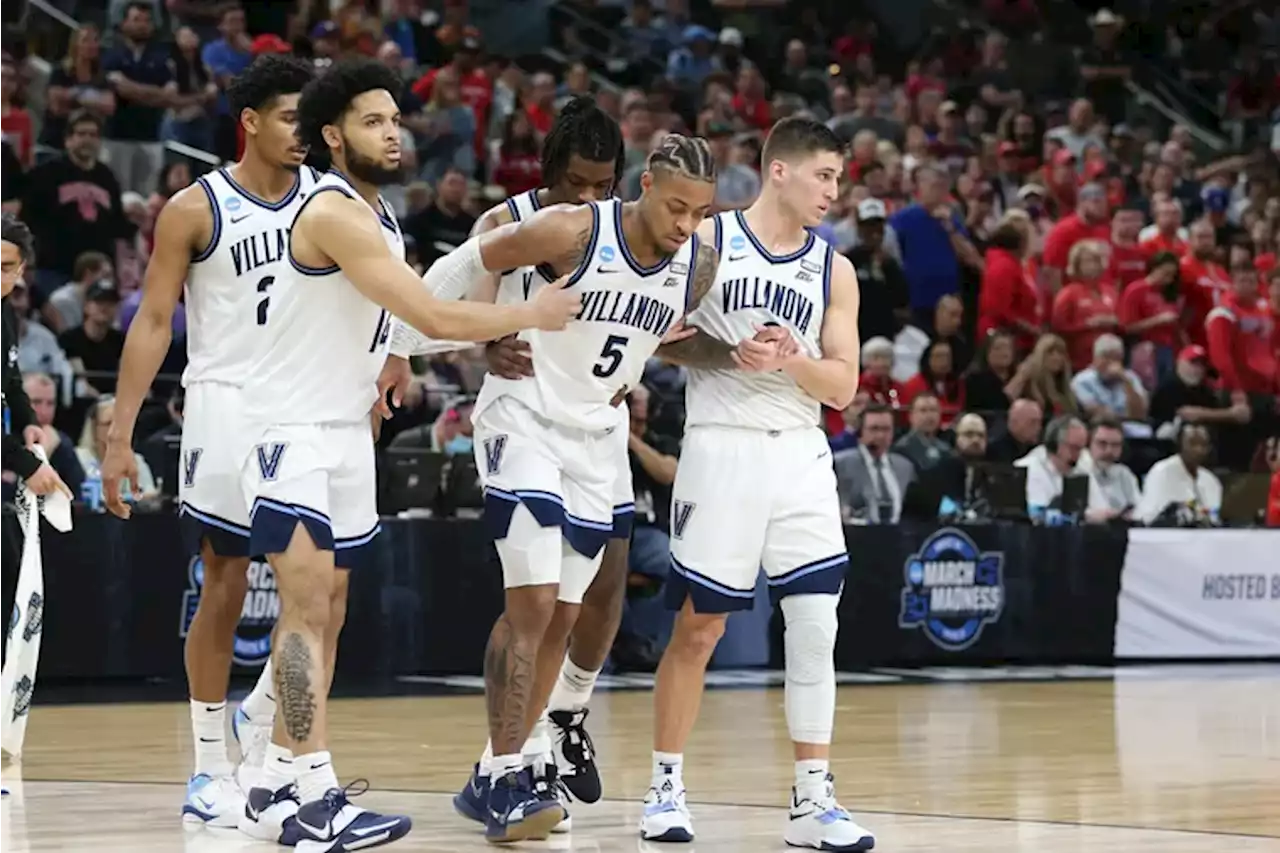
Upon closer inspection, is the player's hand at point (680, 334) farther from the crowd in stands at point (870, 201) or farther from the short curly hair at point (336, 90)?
the crowd in stands at point (870, 201)

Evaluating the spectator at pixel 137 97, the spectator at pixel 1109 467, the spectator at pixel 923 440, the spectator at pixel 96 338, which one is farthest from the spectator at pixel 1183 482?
the spectator at pixel 137 97

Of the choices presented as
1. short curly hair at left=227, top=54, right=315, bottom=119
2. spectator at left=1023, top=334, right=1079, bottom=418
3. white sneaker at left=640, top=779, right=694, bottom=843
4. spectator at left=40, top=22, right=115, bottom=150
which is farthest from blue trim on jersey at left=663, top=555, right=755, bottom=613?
spectator at left=40, top=22, right=115, bottom=150

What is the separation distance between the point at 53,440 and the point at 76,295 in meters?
2.80

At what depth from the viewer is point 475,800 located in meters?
7.70

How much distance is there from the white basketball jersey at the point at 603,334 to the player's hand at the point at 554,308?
0.29 metres

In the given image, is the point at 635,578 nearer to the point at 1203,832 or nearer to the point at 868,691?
the point at 868,691

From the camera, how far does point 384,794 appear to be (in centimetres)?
857

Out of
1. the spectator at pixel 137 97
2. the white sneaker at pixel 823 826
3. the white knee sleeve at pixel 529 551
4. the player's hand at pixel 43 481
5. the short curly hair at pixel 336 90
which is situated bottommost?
the white sneaker at pixel 823 826

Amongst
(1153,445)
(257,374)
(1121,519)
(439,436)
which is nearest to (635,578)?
(439,436)

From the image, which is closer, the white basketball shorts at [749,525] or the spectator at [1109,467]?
the white basketball shorts at [749,525]

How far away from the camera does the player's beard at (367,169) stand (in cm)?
713

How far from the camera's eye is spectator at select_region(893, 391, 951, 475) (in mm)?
15445

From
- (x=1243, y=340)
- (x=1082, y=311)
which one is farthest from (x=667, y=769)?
(x=1243, y=340)

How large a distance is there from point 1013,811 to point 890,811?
43cm
